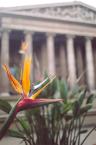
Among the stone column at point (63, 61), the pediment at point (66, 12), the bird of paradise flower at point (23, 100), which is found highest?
the pediment at point (66, 12)

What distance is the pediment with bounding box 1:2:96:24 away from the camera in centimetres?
2375

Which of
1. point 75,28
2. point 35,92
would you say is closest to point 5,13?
point 75,28

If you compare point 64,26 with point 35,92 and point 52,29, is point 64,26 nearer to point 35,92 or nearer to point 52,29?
point 52,29

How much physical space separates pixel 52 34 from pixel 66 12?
302 centimetres

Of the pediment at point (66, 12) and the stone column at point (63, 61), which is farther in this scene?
the stone column at point (63, 61)

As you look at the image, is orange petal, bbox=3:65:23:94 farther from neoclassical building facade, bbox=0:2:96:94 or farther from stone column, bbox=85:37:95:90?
stone column, bbox=85:37:95:90

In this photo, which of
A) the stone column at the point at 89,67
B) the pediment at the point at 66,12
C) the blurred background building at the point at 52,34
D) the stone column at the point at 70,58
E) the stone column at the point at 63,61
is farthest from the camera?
the stone column at the point at 63,61

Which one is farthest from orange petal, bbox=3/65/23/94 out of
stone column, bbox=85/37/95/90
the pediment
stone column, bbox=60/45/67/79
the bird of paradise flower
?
stone column, bbox=60/45/67/79

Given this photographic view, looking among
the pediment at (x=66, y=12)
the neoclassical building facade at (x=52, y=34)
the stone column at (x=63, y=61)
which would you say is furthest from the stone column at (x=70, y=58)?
the stone column at (x=63, y=61)

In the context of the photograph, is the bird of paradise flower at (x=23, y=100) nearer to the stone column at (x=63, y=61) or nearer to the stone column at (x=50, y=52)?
the stone column at (x=50, y=52)

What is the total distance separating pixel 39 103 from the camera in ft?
3.32

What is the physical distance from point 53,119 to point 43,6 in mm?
21388

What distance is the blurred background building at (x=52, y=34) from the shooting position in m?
22.6

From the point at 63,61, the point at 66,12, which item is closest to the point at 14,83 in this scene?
the point at 66,12
